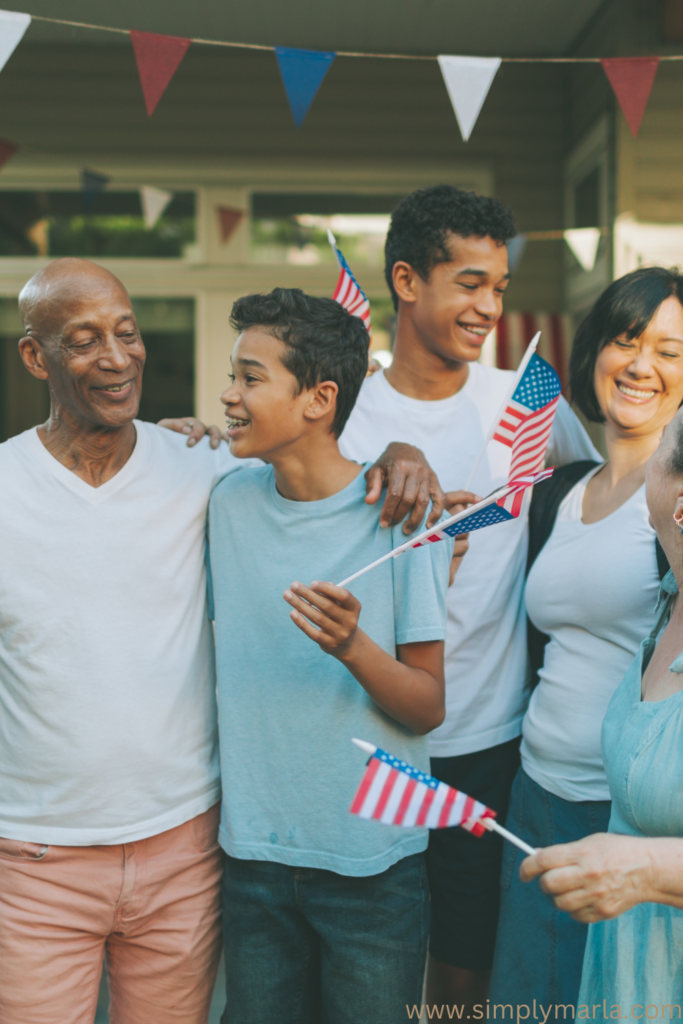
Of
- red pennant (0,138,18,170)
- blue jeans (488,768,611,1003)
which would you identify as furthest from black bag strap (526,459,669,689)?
red pennant (0,138,18,170)

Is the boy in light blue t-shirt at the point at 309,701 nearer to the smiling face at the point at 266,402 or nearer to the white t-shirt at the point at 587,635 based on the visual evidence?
the smiling face at the point at 266,402

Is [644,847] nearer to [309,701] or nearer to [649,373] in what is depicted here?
[309,701]

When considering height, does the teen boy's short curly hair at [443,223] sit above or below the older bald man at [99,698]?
above

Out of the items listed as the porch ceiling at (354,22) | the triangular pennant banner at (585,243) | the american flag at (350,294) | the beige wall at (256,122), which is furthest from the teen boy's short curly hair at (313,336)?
→ the beige wall at (256,122)

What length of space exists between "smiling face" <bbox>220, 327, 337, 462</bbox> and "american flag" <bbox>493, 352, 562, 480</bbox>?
0.46m

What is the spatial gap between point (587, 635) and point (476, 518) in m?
0.50

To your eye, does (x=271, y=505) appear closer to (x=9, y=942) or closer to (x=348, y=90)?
(x=9, y=942)

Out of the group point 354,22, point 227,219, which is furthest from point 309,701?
point 354,22

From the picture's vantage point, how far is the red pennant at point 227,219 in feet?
18.1

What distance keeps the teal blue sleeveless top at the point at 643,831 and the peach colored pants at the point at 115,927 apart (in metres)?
0.83

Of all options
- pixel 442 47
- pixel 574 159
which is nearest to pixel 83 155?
pixel 442 47

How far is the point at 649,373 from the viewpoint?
2170mm

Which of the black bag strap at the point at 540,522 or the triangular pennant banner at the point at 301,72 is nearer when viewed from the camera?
the black bag strap at the point at 540,522

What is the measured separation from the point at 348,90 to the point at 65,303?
4.29 metres
